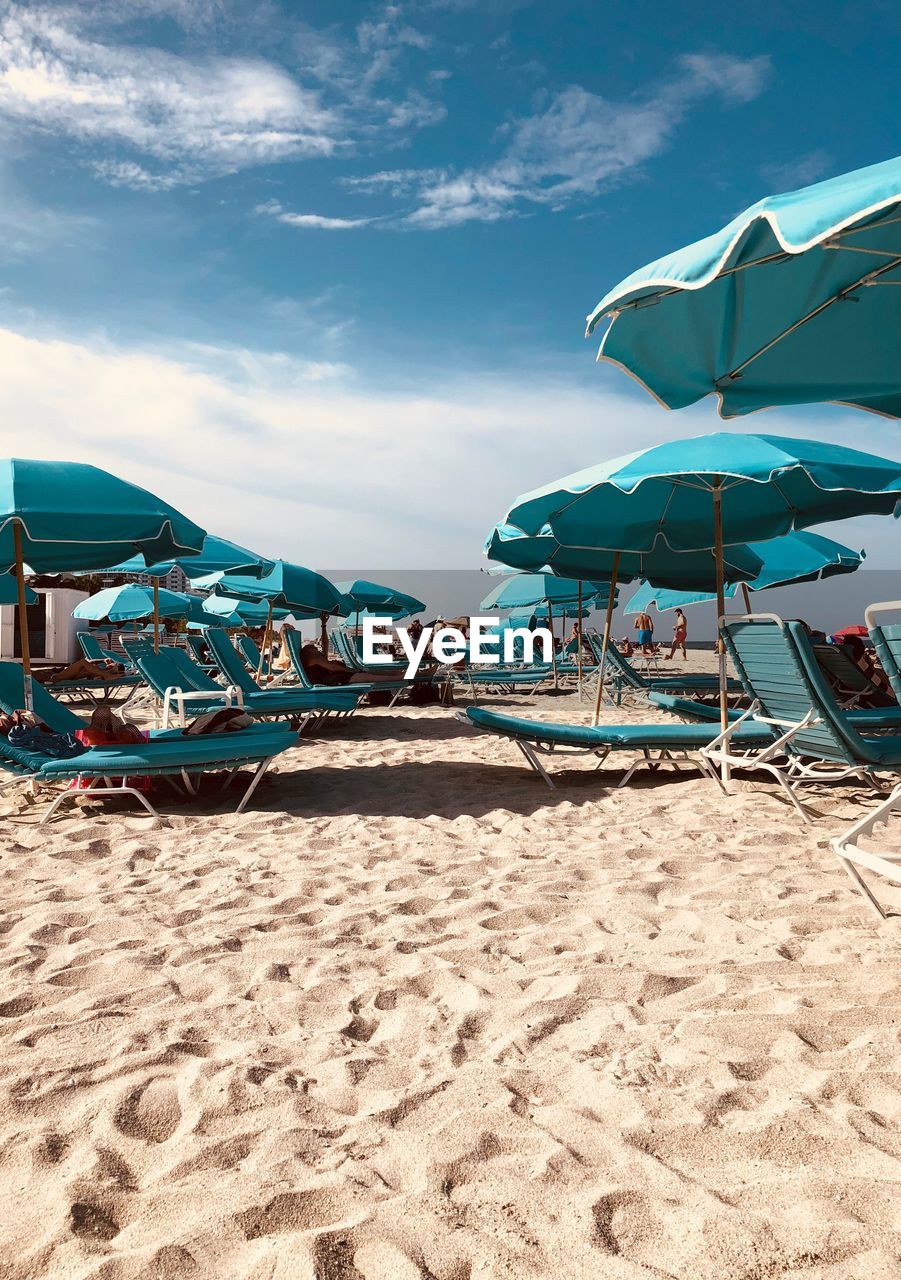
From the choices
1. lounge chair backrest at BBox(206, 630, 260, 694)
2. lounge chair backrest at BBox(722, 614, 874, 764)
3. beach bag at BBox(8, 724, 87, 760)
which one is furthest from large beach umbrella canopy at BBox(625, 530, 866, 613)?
beach bag at BBox(8, 724, 87, 760)

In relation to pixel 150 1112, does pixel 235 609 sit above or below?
above

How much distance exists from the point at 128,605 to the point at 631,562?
9.12 meters

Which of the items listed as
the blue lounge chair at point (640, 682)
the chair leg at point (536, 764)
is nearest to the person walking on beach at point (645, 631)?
the blue lounge chair at point (640, 682)

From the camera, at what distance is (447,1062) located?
1840 mm

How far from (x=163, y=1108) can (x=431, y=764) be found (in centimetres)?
417

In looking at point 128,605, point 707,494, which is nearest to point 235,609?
point 128,605

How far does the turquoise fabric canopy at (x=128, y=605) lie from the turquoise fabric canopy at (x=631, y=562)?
790 centimetres

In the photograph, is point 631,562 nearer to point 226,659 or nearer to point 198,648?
point 226,659

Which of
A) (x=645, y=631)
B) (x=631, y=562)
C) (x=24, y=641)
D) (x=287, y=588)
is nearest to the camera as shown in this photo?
(x=24, y=641)

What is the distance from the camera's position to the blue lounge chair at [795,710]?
3.65 metres

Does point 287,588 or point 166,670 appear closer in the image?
point 166,670

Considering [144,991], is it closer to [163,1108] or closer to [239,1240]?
[163,1108]

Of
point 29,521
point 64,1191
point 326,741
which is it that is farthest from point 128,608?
point 64,1191

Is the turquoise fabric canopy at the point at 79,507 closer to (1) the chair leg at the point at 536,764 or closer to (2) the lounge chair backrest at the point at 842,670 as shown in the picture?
(1) the chair leg at the point at 536,764
